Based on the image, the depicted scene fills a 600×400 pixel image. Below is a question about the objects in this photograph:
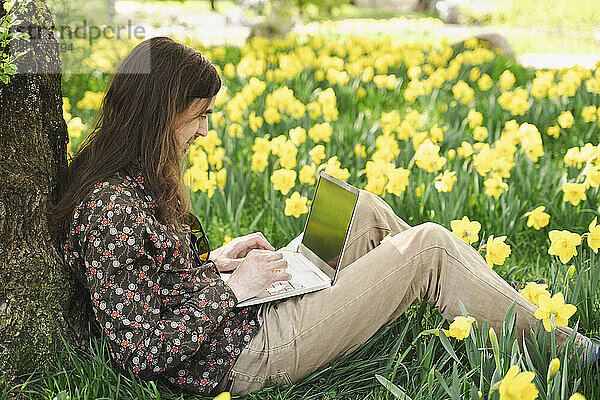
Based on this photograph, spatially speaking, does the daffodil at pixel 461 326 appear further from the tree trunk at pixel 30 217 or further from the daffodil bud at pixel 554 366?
the tree trunk at pixel 30 217

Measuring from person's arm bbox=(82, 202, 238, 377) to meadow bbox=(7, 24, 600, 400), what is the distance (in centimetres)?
16

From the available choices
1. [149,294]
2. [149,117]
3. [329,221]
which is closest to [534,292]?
[329,221]

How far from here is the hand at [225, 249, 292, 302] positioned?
1.99 metres

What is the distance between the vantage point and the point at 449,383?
197 centimetres

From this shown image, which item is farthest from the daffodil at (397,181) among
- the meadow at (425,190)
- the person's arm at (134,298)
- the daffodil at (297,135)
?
the person's arm at (134,298)

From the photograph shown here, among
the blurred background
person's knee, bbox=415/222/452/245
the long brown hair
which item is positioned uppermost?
the long brown hair

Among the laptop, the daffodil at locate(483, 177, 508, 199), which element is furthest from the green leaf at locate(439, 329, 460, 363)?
the daffodil at locate(483, 177, 508, 199)

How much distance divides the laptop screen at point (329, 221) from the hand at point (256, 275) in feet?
0.69

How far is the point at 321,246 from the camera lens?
230 cm

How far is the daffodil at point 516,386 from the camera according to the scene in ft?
4.88

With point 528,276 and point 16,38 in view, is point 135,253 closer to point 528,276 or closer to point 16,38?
point 16,38

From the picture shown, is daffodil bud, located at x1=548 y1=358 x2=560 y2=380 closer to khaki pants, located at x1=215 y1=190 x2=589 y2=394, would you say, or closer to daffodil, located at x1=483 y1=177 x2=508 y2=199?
khaki pants, located at x1=215 y1=190 x2=589 y2=394

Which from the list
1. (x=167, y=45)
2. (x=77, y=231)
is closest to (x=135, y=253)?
(x=77, y=231)

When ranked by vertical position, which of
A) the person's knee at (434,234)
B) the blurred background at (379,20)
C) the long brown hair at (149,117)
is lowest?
the blurred background at (379,20)
